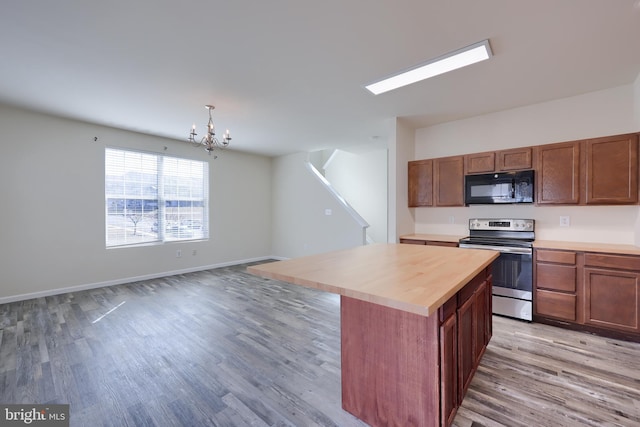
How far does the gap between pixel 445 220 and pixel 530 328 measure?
5.79 ft

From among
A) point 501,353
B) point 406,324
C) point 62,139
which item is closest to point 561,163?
point 501,353

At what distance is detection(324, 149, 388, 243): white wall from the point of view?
265 inches

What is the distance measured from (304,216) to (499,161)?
3.93m

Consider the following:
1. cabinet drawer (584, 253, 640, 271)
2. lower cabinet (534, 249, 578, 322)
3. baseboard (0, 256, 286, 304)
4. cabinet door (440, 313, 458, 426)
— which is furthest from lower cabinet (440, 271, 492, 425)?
baseboard (0, 256, 286, 304)

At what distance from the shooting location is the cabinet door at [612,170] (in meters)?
2.74

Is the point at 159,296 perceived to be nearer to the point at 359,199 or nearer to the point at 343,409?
the point at 343,409

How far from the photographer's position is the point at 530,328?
2.92 m

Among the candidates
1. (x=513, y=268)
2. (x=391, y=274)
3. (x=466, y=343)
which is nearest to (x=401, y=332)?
(x=391, y=274)

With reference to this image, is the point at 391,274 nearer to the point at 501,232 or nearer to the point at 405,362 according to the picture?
the point at 405,362

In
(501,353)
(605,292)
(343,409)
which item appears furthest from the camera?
(605,292)

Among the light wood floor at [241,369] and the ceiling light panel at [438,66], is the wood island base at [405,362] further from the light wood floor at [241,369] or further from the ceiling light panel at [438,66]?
the ceiling light panel at [438,66]

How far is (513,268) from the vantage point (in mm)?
3107

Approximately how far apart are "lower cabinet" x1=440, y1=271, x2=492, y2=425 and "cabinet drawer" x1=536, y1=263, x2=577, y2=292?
52.7 inches

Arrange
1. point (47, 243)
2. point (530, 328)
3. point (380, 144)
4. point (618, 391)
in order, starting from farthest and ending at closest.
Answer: point (380, 144) → point (47, 243) → point (530, 328) → point (618, 391)
